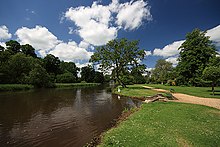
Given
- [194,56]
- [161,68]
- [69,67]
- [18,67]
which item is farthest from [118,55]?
[69,67]

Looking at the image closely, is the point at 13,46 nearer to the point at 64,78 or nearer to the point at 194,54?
the point at 64,78

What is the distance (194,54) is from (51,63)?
69.3 meters

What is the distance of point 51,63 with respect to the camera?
73125 millimetres

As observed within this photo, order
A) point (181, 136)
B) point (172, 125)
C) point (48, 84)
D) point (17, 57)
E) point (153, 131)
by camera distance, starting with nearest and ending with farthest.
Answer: point (181, 136) → point (153, 131) → point (172, 125) → point (17, 57) → point (48, 84)

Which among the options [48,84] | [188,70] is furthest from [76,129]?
[48,84]

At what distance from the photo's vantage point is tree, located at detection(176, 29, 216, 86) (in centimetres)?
3503

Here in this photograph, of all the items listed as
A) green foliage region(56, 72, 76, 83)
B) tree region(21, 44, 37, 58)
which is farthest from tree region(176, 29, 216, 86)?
tree region(21, 44, 37, 58)

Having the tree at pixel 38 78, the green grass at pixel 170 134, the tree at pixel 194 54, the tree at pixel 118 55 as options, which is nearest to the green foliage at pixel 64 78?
the tree at pixel 38 78

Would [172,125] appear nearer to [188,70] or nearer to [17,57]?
[188,70]

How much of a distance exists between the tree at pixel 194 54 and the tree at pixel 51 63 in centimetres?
6521

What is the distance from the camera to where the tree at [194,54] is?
35.0m

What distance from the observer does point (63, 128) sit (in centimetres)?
841

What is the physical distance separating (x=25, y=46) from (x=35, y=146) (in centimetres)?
7785

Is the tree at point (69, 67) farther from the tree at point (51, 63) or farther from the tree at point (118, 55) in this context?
the tree at point (118, 55)
